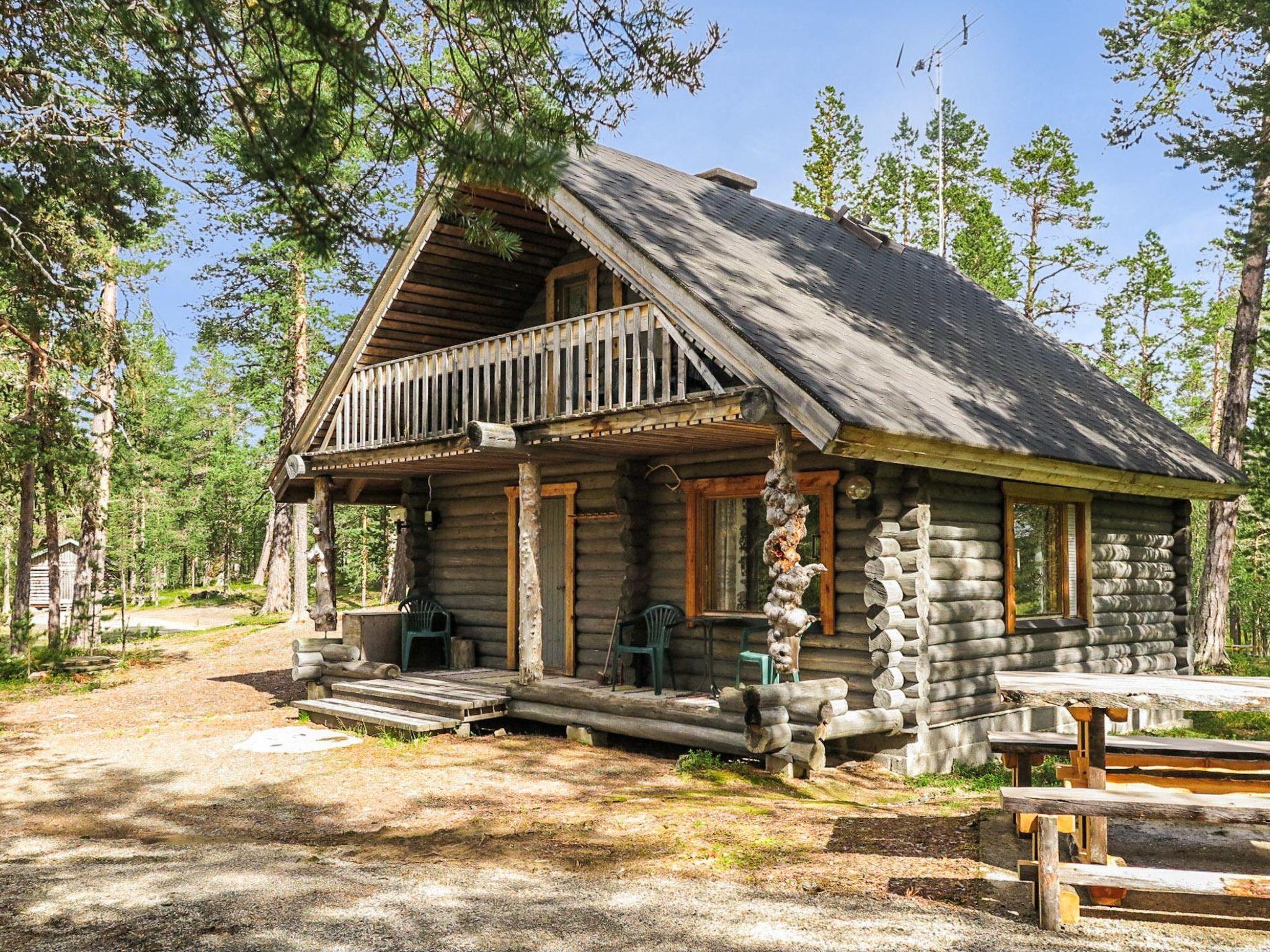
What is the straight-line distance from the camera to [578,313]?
13648mm

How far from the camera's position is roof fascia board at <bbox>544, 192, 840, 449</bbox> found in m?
8.48

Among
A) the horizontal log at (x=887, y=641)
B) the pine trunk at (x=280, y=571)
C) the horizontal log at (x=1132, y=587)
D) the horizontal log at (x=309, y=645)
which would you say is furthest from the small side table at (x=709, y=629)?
the pine trunk at (x=280, y=571)

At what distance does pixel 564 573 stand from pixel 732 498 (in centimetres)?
290

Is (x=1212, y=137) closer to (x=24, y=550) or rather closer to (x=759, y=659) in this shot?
(x=759, y=659)

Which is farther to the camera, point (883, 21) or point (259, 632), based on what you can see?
point (883, 21)

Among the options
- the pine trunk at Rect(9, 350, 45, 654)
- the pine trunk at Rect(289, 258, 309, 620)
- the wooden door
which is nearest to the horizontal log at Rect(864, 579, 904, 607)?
the wooden door

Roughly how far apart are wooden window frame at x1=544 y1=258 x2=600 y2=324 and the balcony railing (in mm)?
1041

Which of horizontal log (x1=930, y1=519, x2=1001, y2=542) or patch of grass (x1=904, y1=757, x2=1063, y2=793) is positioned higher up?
horizontal log (x1=930, y1=519, x2=1001, y2=542)

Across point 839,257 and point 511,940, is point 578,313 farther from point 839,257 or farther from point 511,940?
point 511,940

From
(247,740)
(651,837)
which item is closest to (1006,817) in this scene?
(651,837)

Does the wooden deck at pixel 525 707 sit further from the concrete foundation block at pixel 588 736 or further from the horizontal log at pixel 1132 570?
the horizontal log at pixel 1132 570

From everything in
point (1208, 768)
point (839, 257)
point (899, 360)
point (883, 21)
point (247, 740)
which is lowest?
point (247, 740)

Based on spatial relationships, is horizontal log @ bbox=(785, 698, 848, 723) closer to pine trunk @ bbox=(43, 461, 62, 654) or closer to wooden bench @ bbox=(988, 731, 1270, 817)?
wooden bench @ bbox=(988, 731, 1270, 817)

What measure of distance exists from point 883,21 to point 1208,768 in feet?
120
